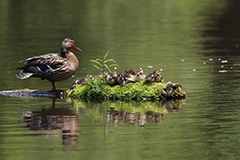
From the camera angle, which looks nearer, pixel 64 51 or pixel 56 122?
pixel 56 122

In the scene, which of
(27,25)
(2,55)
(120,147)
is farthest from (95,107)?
(27,25)

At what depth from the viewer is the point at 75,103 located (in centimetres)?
1252

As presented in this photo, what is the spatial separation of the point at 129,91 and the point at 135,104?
536 mm

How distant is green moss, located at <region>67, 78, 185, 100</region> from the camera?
492 inches

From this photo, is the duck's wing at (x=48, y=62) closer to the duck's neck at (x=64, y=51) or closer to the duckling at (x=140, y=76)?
the duck's neck at (x=64, y=51)

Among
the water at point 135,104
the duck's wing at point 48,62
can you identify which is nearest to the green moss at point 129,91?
the water at point 135,104

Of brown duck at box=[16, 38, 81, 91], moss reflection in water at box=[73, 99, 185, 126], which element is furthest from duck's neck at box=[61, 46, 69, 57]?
moss reflection in water at box=[73, 99, 185, 126]

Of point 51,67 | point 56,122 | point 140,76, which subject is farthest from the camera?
point 51,67

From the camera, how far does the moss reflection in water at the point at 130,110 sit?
420 inches

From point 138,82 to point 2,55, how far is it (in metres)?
9.52

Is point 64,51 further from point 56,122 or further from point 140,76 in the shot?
point 56,122

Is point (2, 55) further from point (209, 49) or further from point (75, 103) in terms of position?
point (75, 103)

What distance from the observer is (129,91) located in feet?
41.4

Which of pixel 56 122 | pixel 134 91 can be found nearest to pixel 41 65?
pixel 134 91
